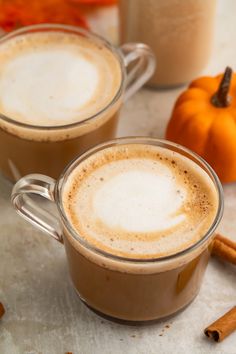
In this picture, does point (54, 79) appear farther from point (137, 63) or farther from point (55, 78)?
point (137, 63)

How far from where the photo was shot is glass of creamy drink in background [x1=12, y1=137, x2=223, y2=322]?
121 centimetres

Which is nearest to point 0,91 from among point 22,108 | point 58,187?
point 22,108

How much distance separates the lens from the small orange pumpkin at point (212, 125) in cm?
156

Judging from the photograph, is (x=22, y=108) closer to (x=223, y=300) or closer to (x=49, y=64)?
(x=49, y=64)

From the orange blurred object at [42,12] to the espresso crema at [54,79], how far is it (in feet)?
1.03

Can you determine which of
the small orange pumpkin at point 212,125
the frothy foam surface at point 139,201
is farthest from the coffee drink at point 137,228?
the small orange pumpkin at point 212,125

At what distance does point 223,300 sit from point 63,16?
977mm

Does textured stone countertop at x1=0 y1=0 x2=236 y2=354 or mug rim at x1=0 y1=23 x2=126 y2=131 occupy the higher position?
mug rim at x1=0 y1=23 x2=126 y2=131

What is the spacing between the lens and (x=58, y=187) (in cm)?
129

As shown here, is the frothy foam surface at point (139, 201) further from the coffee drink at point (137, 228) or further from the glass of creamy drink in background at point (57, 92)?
the glass of creamy drink in background at point (57, 92)

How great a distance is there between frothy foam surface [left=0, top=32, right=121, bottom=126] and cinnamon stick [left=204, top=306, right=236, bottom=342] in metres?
0.49

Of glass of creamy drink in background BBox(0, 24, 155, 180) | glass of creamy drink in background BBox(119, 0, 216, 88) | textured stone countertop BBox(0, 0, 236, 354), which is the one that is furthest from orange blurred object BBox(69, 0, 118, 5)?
textured stone countertop BBox(0, 0, 236, 354)

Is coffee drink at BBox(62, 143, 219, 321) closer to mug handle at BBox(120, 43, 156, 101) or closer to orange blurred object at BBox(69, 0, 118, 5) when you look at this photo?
mug handle at BBox(120, 43, 156, 101)

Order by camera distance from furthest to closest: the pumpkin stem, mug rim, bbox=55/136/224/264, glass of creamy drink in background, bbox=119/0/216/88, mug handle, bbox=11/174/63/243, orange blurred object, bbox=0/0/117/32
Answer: orange blurred object, bbox=0/0/117/32, glass of creamy drink in background, bbox=119/0/216/88, the pumpkin stem, mug handle, bbox=11/174/63/243, mug rim, bbox=55/136/224/264
